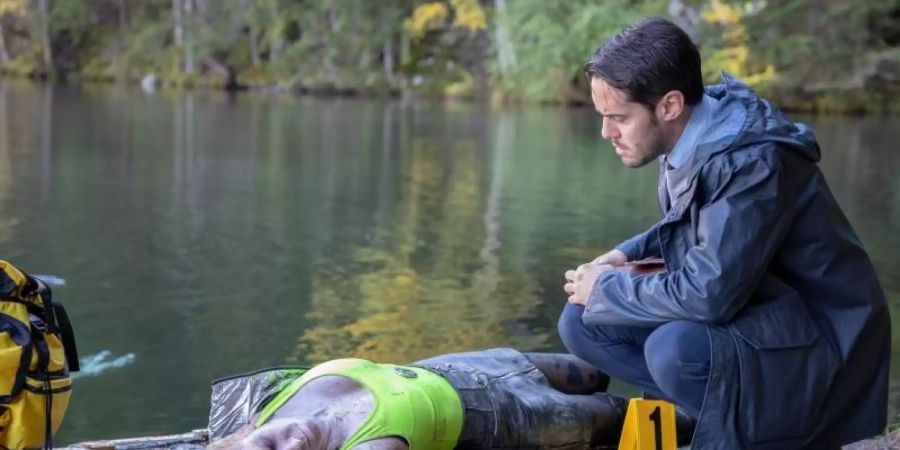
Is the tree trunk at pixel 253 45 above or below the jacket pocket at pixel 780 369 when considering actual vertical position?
below

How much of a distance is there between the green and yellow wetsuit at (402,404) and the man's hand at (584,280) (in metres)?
0.42

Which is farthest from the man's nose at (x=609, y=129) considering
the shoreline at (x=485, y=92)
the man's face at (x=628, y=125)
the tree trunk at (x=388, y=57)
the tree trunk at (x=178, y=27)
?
the tree trunk at (x=178, y=27)

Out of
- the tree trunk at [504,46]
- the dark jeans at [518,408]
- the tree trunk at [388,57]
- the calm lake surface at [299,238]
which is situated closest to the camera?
the dark jeans at [518,408]

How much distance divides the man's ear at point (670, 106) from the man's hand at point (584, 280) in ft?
1.50

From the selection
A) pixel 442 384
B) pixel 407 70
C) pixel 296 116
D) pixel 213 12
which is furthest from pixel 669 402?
pixel 213 12

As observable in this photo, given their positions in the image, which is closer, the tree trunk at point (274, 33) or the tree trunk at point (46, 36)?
the tree trunk at point (274, 33)

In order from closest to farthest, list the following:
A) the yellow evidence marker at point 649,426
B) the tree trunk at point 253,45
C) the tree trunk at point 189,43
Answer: the yellow evidence marker at point 649,426 < the tree trunk at point 253,45 < the tree trunk at point 189,43

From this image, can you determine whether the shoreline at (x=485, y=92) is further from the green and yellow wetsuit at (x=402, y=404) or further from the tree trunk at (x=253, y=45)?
the green and yellow wetsuit at (x=402, y=404)

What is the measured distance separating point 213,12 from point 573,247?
1578 inches

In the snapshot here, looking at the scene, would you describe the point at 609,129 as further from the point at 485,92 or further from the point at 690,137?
the point at 485,92

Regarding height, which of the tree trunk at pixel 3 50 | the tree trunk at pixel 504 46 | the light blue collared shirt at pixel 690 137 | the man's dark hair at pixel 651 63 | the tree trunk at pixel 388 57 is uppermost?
the man's dark hair at pixel 651 63

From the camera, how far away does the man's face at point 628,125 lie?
2.59 m

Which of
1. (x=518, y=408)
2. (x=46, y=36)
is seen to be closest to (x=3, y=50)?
(x=46, y=36)

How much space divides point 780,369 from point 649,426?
425 mm
